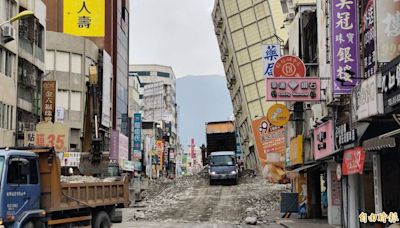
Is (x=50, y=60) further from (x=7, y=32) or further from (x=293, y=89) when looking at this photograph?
(x=293, y=89)

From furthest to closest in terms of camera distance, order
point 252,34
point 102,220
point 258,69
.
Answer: point 252,34
point 258,69
point 102,220

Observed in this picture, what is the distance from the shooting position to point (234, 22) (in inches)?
2411

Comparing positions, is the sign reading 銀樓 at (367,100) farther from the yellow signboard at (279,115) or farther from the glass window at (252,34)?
the glass window at (252,34)

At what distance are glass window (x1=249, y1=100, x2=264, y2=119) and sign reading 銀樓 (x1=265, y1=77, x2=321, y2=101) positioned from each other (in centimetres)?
3592

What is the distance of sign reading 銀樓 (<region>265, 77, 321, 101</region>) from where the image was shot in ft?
80.8

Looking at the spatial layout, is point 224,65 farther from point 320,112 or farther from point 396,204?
point 396,204

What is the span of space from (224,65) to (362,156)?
53769 millimetres

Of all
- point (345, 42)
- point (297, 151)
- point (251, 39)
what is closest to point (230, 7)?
point (251, 39)

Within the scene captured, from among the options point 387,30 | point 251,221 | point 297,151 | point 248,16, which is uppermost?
point 248,16

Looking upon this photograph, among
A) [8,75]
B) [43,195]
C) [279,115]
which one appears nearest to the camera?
[43,195]

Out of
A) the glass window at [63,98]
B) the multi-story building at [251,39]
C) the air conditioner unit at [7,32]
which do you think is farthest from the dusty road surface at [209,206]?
the glass window at [63,98]

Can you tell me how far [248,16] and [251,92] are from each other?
7496 mm

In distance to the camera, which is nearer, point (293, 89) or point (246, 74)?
point (293, 89)

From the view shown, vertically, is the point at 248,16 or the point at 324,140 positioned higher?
the point at 248,16
